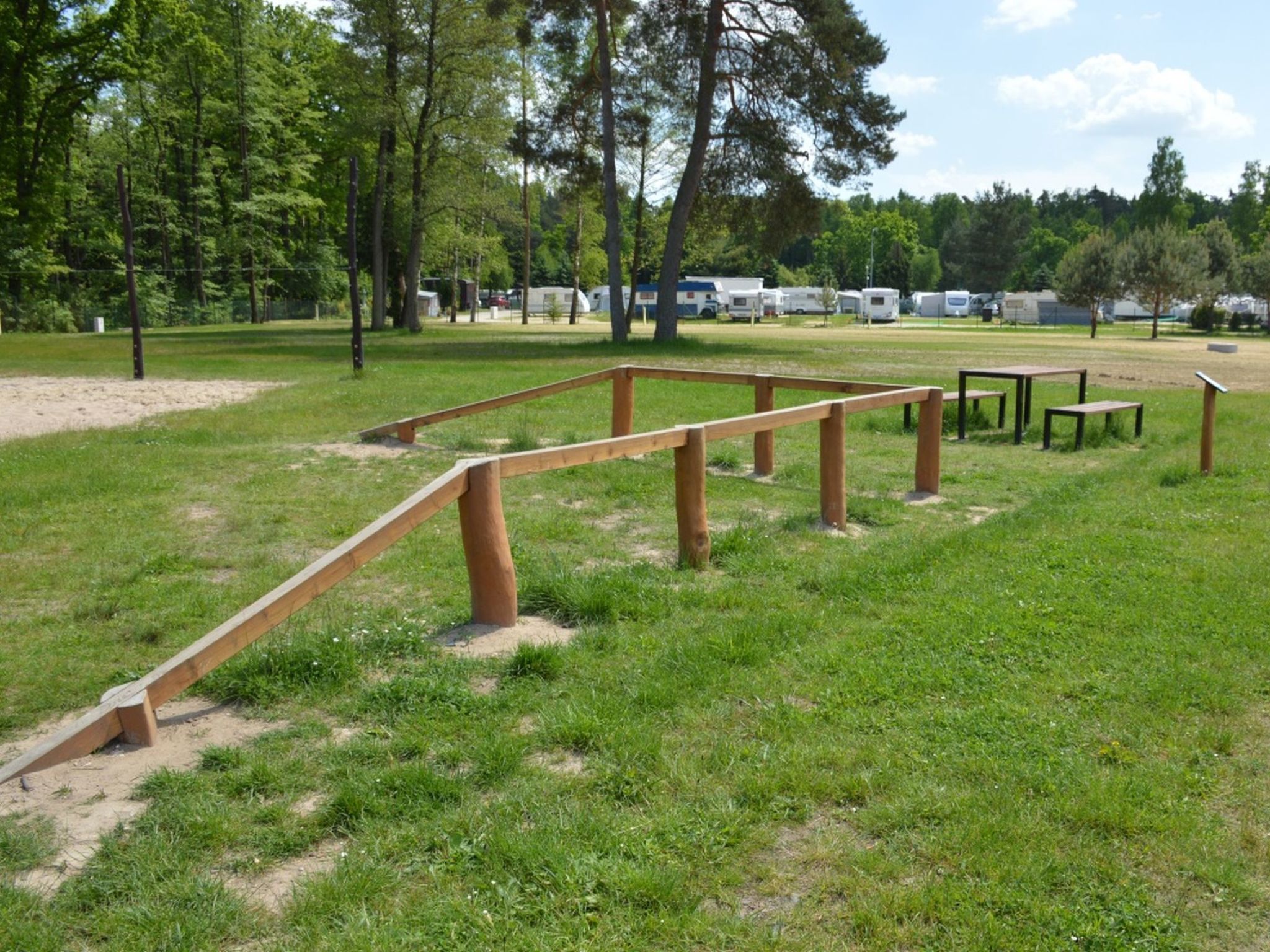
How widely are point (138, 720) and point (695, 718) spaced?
196 centimetres

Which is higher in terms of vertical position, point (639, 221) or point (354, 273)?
point (639, 221)

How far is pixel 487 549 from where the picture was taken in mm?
4953

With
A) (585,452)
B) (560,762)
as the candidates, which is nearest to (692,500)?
(585,452)

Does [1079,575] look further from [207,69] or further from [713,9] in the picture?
[207,69]

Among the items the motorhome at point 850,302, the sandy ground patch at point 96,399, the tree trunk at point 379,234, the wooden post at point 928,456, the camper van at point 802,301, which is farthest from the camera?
the camper van at point 802,301

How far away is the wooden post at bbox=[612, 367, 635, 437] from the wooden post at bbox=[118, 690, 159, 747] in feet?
24.1

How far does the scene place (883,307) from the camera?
81.4 m

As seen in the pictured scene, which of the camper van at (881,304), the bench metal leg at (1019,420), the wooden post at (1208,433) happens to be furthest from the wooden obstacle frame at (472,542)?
the camper van at (881,304)

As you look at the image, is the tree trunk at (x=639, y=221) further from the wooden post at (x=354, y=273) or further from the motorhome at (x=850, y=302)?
the motorhome at (x=850, y=302)

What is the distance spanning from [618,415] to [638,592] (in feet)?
18.7

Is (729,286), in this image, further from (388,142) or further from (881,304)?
(388,142)

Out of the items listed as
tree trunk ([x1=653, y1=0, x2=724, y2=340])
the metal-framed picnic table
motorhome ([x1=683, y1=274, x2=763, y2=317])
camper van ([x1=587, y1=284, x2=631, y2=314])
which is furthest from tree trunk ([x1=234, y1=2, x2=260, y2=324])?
the metal-framed picnic table

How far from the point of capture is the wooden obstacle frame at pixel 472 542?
12.3ft

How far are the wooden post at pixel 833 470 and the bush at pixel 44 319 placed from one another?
4416cm
